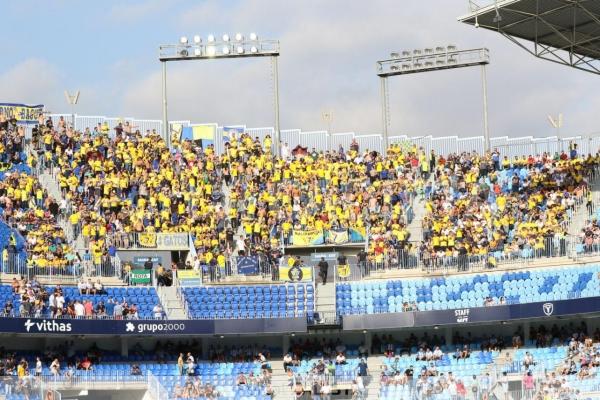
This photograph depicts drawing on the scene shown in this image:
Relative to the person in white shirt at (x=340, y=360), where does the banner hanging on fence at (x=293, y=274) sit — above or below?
above

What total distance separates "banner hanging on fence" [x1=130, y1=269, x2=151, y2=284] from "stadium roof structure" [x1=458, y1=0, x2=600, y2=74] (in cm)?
1596

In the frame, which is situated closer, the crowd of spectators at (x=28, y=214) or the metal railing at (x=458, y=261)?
the crowd of spectators at (x=28, y=214)

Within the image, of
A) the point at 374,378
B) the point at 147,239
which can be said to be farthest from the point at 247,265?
the point at 374,378

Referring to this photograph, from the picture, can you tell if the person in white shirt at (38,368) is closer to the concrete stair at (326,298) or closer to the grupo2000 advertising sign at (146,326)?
the grupo2000 advertising sign at (146,326)

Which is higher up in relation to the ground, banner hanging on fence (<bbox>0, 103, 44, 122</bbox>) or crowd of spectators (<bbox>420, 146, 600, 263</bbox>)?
banner hanging on fence (<bbox>0, 103, 44, 122</bbox>)

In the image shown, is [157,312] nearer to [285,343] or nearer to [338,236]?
[285,343]

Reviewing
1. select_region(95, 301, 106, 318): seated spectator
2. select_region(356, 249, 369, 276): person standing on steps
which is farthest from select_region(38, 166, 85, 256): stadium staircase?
select_region(356, 249, 369, 276): person standing on steps

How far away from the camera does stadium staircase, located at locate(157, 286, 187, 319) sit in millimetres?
49734

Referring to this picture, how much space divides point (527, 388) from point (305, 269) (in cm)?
1214

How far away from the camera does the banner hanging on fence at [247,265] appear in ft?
171

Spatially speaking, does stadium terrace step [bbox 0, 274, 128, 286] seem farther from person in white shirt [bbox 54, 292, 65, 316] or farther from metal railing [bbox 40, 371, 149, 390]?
metal railing [bbox 40, 371, 149, 390]

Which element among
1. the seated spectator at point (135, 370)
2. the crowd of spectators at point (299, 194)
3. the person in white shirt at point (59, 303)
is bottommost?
the seated spectator at point (135, 370)

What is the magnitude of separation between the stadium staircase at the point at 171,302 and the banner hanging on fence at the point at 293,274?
14.8 feet

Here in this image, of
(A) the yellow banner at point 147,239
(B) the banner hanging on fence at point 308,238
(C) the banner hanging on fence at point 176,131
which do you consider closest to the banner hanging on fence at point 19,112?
(C) the banner hanging on fence at point 176,131
